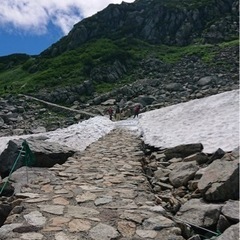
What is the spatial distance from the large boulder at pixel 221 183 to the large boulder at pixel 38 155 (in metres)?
6.84

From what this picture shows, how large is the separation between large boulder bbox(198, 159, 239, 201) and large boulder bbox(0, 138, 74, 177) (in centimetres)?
684

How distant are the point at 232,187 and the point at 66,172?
5343mm

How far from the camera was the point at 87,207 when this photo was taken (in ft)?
25.4

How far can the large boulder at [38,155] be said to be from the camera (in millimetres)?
13602

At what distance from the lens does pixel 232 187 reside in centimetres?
770

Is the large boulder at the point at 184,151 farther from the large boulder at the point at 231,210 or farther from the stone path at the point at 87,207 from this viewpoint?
the large boulder at the point at 231,210

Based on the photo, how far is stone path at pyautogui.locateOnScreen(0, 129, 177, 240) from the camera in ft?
21.0

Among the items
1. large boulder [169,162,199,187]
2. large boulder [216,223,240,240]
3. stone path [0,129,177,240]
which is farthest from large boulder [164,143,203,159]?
large boulder [216,223,240,240]

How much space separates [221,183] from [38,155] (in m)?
7.73

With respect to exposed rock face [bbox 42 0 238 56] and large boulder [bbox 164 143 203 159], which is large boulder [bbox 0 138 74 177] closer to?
large boulder [bbox 164 143 203 159]

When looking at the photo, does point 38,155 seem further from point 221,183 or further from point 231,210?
point 231,210

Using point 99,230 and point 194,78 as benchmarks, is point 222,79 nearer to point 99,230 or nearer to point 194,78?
point 194,78

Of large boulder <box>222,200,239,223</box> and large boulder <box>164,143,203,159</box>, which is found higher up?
large boulder <box>164,143,203,159</box>


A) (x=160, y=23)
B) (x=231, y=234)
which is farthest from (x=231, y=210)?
(x=160, y=23)
